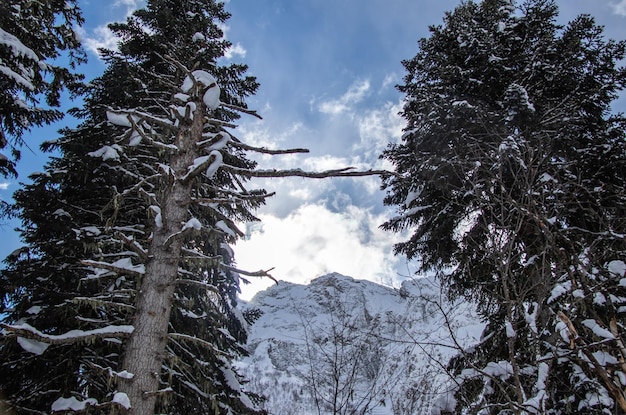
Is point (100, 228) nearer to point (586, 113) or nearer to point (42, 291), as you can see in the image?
point (42, 291)

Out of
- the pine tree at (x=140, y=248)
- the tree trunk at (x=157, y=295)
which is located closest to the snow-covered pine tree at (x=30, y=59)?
the pine tree at (x=140, y=248)

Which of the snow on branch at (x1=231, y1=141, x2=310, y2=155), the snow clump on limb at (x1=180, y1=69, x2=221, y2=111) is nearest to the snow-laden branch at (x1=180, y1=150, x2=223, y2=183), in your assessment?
the snow on branch at (x1=231, y1=141, x2=310, y2=155)

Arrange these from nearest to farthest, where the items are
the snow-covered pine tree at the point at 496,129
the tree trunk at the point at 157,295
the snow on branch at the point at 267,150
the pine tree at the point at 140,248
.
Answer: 1. the tree trunk at the point at 157,295
2. the pine tree at the point at 140,248
3. the snow on branch at the point at 267,150
4. the snow-covered pine tree at the point at 496,129

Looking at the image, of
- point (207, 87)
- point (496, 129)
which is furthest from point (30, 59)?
point (496, 129)

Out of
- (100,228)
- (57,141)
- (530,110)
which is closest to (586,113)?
(530,110)

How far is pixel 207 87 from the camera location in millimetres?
4156

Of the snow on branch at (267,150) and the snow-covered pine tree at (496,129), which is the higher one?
the snow-covered pine tree at (496,129)

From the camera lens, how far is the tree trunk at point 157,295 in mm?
3070

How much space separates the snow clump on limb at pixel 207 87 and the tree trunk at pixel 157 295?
0.48 meters

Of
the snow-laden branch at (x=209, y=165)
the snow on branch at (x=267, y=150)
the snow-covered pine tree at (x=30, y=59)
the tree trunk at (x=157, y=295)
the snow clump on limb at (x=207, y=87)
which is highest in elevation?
the snow-covered pine tree at (x=30, y=59)

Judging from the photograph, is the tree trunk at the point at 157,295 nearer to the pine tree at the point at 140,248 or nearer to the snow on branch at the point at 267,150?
the pine tree at the point at 140,248

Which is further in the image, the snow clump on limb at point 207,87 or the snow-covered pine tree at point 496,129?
the snow-covered pine tree at point 496,129

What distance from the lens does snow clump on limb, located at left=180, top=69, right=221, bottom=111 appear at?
4.12 metres

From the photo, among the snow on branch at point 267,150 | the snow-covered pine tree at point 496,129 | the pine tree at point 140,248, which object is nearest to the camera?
the pine tree at point 140,248
